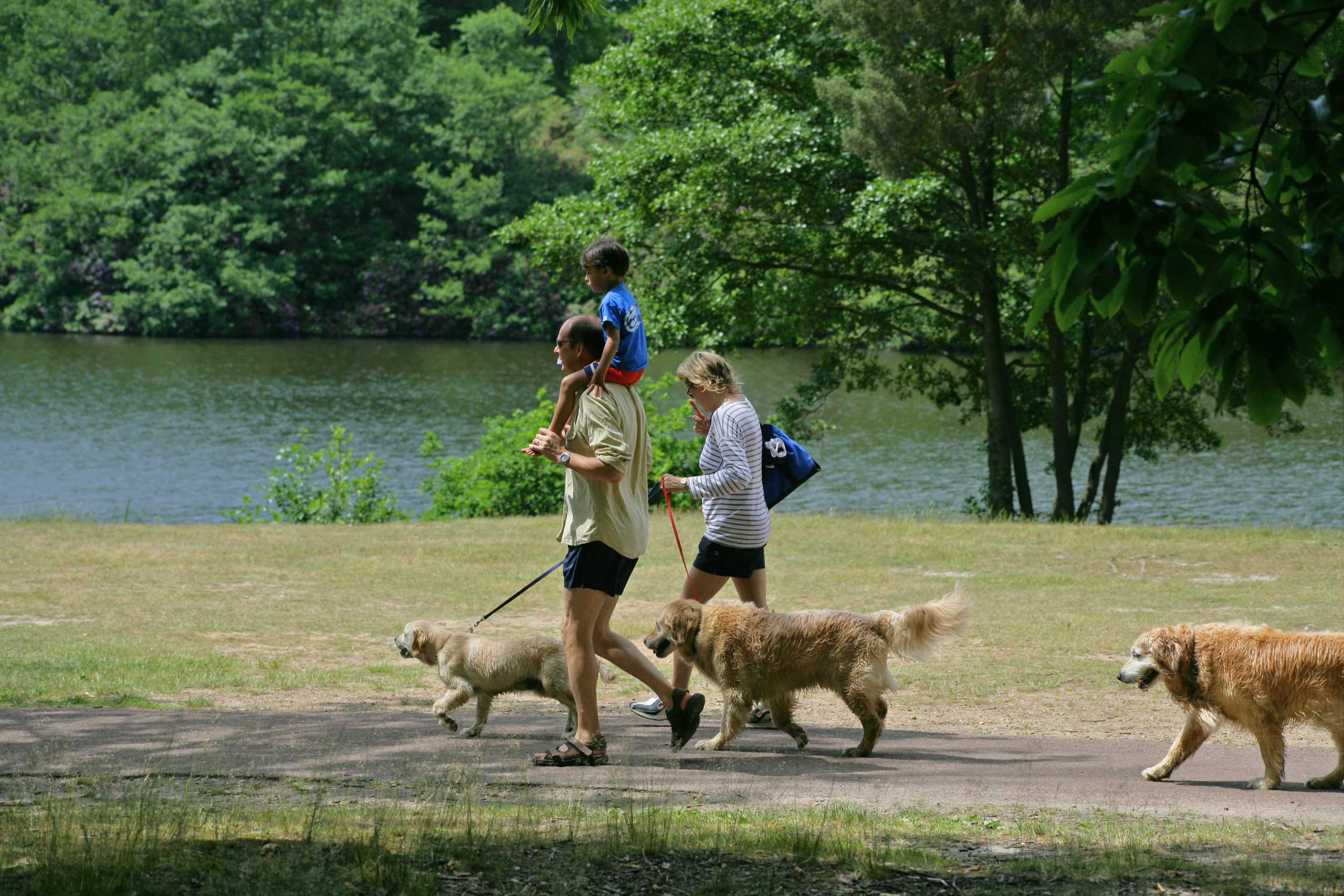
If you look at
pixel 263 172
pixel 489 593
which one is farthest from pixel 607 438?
pixel 263 172

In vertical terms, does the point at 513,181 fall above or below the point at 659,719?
above

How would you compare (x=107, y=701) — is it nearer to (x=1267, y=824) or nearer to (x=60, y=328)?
(x=1267, y=824)

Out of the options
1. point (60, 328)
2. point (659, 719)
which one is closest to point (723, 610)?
point (659, 719)

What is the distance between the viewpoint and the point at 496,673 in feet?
21.2

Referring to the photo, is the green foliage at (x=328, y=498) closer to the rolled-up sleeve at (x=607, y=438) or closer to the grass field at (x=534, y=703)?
the grass field at (x=534, y=703)

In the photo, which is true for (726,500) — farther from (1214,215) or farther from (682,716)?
(1214,215)

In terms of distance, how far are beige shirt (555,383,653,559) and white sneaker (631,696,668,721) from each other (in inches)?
65.7

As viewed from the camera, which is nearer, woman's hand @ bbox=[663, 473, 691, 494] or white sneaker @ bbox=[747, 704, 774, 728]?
woman's hand @ bbox=[663, 473, 691, 494]

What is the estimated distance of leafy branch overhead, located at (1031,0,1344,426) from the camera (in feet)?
10.1

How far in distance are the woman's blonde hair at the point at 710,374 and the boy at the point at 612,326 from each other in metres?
0.48

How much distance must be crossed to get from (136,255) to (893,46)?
51602 mm

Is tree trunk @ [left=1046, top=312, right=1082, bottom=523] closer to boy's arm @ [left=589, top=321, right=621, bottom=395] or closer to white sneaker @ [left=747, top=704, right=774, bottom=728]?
white sneaker @ [left=747, top=704, right=774, bottom=728]

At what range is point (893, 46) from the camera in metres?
18.0

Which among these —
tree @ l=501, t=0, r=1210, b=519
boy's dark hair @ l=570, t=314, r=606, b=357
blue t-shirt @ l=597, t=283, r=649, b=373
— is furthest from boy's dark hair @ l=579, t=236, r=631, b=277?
tree @ l=501, t=0, r=1210, b=519
